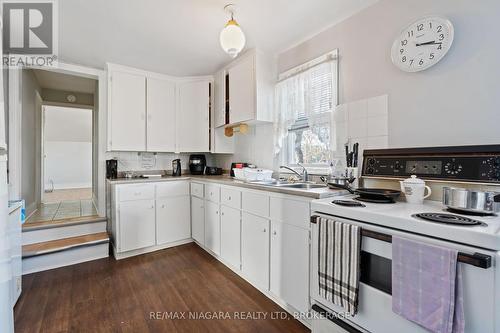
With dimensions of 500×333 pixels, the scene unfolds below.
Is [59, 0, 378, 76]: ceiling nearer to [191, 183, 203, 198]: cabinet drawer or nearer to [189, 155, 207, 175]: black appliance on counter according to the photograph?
[189, 155, 207, 175]: black appliance on counter

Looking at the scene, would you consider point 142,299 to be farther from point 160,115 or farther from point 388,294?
point 160,115

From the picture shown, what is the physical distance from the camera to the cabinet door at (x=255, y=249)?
183cm

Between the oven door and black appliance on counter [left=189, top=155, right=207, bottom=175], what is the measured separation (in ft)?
8.16

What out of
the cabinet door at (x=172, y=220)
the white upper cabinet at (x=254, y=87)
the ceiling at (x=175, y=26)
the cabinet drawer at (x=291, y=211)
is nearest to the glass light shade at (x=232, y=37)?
the ceiling at (x=175, y=26)

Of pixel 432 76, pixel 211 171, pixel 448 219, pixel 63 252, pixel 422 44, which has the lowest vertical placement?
pixel 63 252

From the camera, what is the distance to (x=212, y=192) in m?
2.55

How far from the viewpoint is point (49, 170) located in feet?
22.4

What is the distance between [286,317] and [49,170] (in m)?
8.08

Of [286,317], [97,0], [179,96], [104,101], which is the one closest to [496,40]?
[286,317]

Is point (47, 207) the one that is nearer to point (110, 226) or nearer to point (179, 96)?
point (110, 226)

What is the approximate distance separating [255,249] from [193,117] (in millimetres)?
2146

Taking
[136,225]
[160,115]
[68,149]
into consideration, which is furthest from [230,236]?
[68,149]

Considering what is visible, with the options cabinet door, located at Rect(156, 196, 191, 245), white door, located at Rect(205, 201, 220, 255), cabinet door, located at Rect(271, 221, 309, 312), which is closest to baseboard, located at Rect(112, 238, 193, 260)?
cabinet door, located at Rect(156, 196, 191, 245)

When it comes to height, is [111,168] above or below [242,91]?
below
